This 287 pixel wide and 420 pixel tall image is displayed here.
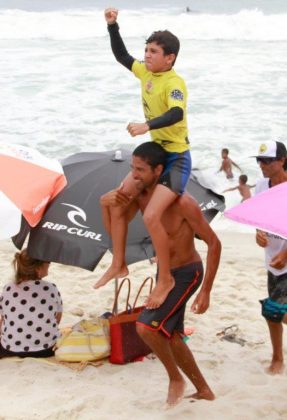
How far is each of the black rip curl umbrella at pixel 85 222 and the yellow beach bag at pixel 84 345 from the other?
0.80 metres

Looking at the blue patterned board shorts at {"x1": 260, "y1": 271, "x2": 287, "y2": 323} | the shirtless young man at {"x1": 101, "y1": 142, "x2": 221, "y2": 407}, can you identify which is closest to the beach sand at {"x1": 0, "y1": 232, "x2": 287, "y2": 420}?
the shirtless young man at {"x1": 101, "y1": 142, "x2": 221, "y2": 407}

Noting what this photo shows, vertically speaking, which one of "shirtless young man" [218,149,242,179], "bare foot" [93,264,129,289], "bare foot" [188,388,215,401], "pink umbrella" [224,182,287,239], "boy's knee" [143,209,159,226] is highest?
"pink umbrella" [224,182,287,239]

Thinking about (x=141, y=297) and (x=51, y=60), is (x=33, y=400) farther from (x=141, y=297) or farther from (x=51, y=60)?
(x=51, y=60)

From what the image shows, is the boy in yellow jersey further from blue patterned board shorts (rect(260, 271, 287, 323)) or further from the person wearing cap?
blue patterned board shorts (rect(260, 271, 287, 323))

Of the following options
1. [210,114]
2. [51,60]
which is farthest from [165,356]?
[51,60]

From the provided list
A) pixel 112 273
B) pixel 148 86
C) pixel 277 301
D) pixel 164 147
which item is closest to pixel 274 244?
pixel 277 301

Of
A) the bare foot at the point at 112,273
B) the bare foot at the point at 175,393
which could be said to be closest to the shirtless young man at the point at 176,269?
the bare foot at the point at 175,393

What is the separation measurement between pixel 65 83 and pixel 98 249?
15923 mm

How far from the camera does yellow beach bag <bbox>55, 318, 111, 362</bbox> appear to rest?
5293 millimetres

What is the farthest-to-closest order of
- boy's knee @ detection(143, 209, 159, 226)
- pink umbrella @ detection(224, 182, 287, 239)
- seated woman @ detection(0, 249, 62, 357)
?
1. seated woman @ detection(0, 249, 62, 357)
2. boy's knee @ detection(143, 209, 159, 226)
3. pink umbrella @ detection(224, 182, 287, 239)

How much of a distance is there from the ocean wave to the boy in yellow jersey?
24.3 metres

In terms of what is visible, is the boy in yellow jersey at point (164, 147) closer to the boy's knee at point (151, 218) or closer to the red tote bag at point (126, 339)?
the boy's knee at point (151, 218)

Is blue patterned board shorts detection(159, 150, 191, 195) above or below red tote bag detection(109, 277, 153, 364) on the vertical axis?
above

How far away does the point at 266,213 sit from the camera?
3.79 meters
